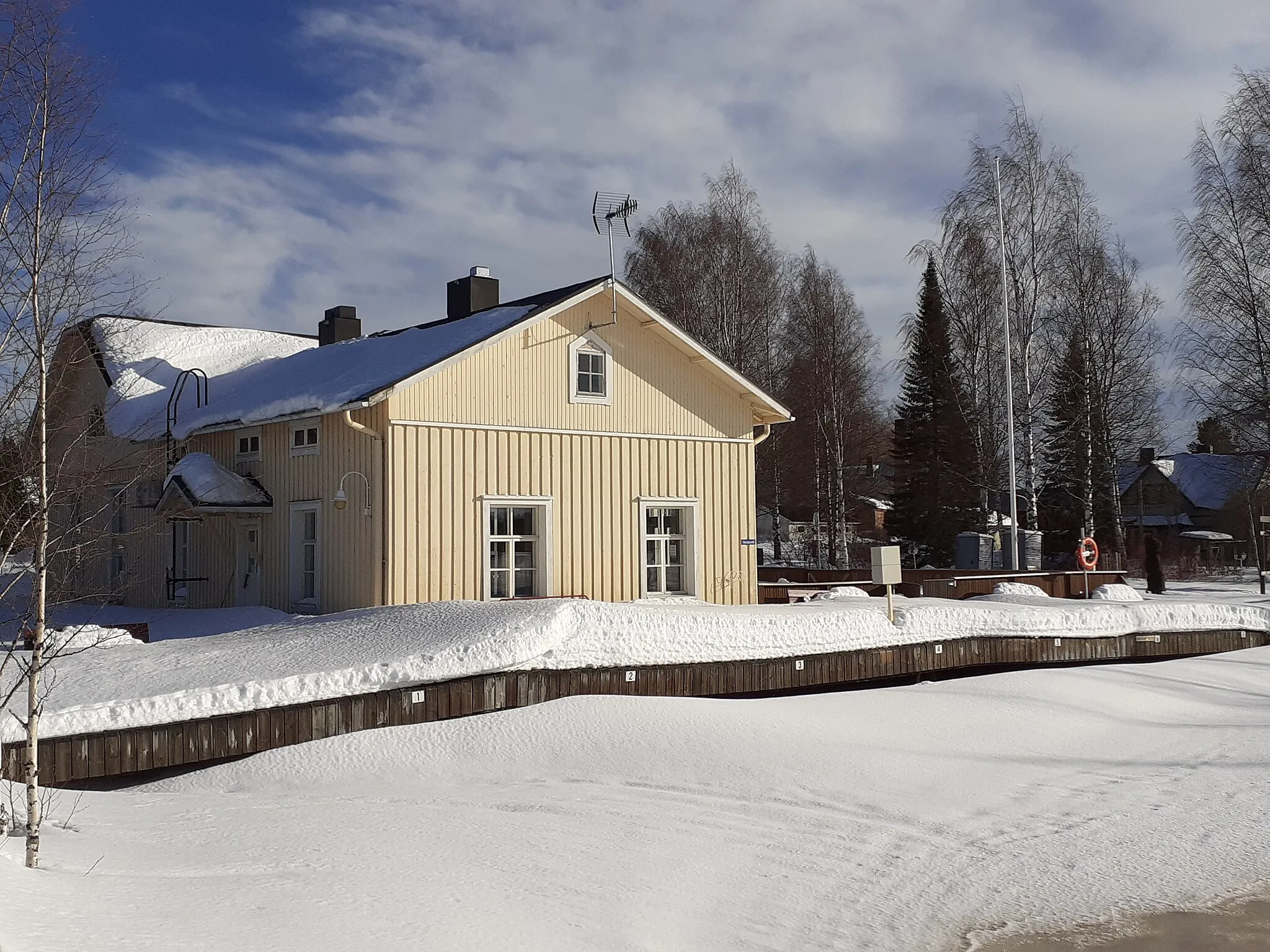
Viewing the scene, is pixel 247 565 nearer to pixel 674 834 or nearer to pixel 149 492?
pixel 149 492

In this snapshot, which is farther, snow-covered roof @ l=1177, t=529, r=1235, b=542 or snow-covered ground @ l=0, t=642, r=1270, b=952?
snow-covered roof @ l=1177, t=529, r=1235, b=542

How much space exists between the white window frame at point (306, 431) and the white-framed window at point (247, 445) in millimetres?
1079

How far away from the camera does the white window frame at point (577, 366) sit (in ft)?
54.5

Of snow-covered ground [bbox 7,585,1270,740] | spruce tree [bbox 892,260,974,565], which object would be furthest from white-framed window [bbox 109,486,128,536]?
spruce tree [bbox 892,260,974,565]

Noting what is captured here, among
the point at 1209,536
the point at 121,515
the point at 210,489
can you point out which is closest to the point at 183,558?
the point at 121,515

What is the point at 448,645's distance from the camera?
438 inches

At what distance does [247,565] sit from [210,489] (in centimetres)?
166

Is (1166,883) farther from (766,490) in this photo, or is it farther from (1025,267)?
(766,490)

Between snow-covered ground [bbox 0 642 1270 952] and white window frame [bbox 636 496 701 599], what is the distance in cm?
530

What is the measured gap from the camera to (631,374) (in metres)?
17.3

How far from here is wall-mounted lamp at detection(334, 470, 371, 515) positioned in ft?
48.6

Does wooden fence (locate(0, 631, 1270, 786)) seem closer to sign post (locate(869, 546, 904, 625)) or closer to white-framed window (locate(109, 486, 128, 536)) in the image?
sign post (locate(869, 546, 904, 625))

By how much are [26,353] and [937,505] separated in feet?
114

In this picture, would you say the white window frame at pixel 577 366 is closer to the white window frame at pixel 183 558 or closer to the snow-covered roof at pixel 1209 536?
the white window frame at pixel 183 558
